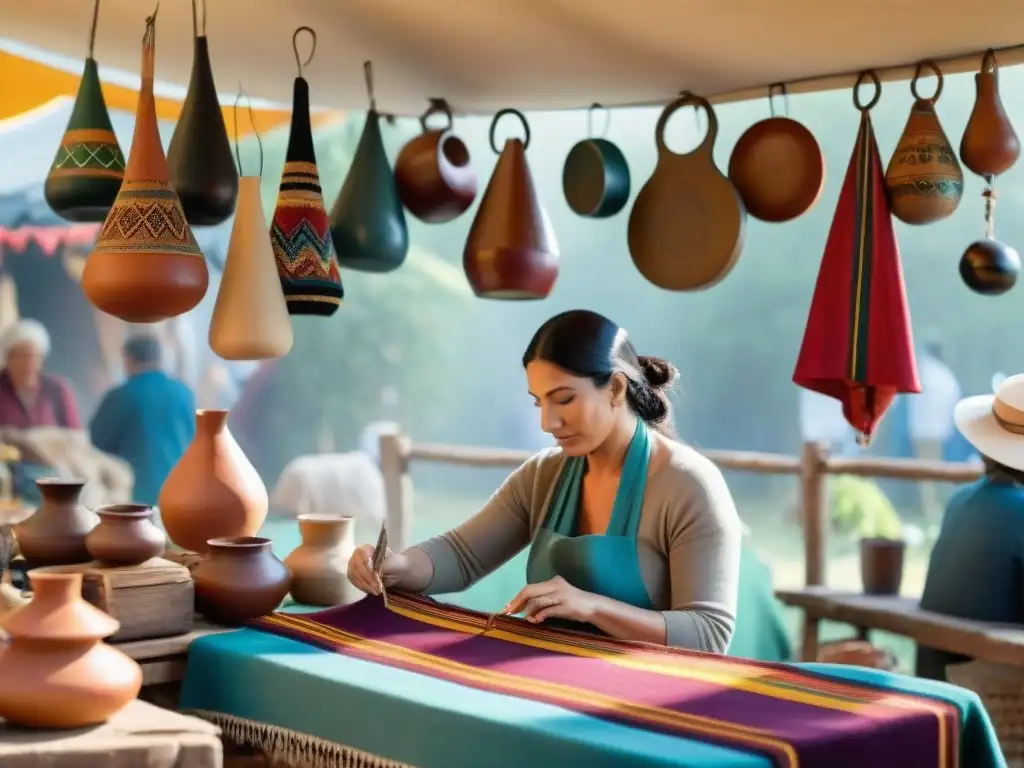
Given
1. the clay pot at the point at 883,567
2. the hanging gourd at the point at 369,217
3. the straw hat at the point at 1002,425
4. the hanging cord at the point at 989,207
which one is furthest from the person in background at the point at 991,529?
the hanging gourd at the point at 369,217

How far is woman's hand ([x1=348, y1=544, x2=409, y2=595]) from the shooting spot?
2367 mm

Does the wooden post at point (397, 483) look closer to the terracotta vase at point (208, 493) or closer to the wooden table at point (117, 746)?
the terracotta vase at point (208, 493)

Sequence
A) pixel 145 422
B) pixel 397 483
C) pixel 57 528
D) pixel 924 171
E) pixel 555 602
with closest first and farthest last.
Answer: pixel 555 602, pixel 57 528, pixel 924 171, pixel 145 422, pixel 397 483

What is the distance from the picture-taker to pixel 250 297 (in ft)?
7.79

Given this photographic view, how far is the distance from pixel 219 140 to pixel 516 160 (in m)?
0.76

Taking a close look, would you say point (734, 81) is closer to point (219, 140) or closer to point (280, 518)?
point (219, 140)

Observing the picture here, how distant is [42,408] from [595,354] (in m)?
5.38

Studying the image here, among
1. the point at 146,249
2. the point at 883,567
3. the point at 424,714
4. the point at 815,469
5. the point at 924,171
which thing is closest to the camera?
the point at 424,714

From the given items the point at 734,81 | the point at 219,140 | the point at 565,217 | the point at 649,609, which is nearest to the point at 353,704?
the point at 649,609

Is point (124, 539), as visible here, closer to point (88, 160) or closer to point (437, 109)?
point (88, 160)

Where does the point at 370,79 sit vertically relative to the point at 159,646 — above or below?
above

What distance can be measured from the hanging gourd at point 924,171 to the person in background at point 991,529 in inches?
48.4

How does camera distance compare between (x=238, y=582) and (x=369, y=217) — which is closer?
(x=238, y=582)

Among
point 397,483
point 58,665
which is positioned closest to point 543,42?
point 58,665
